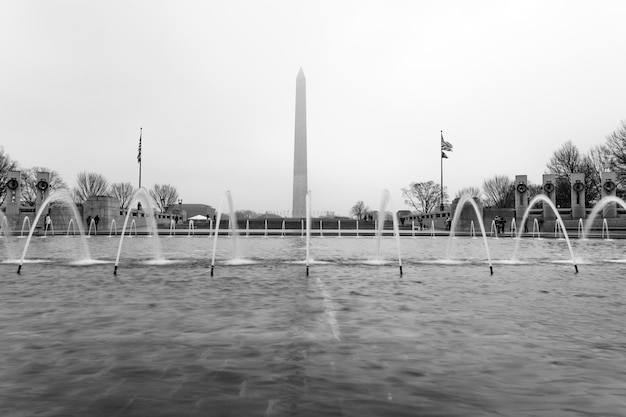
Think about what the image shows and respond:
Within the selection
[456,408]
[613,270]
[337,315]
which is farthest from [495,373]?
[613,270]

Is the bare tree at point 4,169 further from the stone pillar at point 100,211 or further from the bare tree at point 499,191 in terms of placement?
the bare tree at point 499,191

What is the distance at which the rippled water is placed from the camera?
309 cm

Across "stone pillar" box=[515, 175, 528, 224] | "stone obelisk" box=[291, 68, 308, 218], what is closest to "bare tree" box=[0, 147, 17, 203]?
"stone obelisk" box=[291, 68, 308, 218]

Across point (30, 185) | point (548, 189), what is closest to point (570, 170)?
point (548, 189)

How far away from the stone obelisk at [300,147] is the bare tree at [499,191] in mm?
51361

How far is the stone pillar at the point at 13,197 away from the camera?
138ft

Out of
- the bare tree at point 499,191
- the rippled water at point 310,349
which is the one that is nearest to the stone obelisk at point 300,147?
the rippled water at point 310,349

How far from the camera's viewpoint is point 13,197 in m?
42.5

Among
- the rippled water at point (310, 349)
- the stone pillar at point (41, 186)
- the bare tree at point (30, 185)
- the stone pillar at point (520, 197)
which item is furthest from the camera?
the bare tree at point (30, 185)

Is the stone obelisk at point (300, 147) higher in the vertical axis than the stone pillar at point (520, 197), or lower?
higher

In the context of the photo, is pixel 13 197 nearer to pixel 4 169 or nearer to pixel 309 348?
pixel 4 169

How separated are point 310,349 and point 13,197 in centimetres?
4713

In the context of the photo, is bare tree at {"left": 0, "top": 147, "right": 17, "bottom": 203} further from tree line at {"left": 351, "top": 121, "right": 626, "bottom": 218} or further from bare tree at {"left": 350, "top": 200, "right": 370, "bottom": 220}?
bare tree at {"left": 350, "top": 200, "right": 370, "bottom": 220}

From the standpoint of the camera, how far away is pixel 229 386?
337cm
